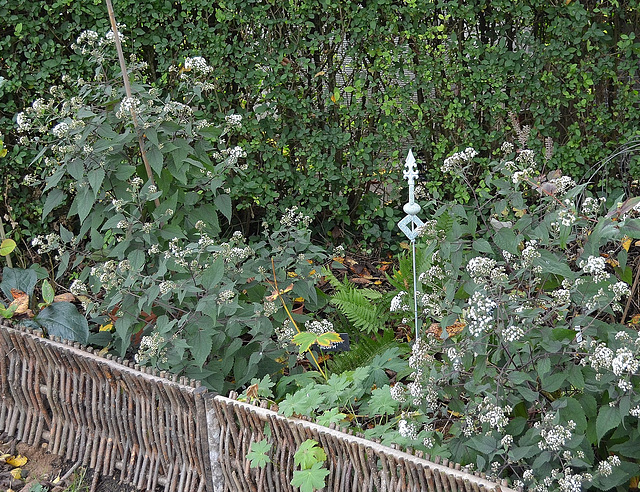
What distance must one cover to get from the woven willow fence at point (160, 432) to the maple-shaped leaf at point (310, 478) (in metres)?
0.09

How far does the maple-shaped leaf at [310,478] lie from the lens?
235 centimetres

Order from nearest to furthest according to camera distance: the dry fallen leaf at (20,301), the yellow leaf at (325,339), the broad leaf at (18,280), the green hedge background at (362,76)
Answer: the yellow leaf at (325,339) < the dry fallen leaf at (20,301) < the broad leaf at (18,280) < the green hedge background at (362,76)

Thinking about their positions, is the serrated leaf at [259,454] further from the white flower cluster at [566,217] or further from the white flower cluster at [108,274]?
the white flower cluster at [566,217]

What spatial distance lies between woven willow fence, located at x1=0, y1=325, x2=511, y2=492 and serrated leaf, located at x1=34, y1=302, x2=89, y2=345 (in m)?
0.22

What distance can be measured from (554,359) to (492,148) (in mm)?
2767

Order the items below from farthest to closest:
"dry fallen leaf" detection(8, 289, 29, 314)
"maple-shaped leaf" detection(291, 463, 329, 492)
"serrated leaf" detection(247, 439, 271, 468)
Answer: "dry fallen leaf" detection(8, 289, 29, 314)
"serrated leaf" detection(247, 439, 271, 468)
"maple-shaped leaf" detection(291, 463, 329, 492)

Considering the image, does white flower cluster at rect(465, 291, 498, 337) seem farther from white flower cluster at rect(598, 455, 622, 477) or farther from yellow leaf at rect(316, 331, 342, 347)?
yellow leaf at rect(316, 331, 342, 347)

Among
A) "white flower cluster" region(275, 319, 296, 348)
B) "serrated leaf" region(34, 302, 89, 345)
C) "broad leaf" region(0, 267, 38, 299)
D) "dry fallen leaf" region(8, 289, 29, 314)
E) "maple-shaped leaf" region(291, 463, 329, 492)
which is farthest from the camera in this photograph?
"broad leaf" region(0, 267, 38, 299)

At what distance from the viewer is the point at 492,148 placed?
483 cm

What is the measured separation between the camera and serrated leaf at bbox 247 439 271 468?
2527 millimetres

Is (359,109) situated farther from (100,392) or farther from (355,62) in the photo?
(100,392)

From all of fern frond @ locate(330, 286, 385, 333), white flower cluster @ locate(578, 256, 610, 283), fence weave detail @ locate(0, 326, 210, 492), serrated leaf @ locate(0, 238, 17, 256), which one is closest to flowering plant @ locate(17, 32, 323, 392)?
fence weave detail @ locate(0, 326, 210, 492)

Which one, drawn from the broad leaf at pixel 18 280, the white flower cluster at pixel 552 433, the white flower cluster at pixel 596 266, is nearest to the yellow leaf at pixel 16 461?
the broad leaf at pixel 18 280

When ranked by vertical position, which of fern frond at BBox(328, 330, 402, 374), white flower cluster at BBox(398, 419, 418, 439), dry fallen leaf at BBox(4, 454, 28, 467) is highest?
white flower cluster at BBox(398, 419, 418, 439)
